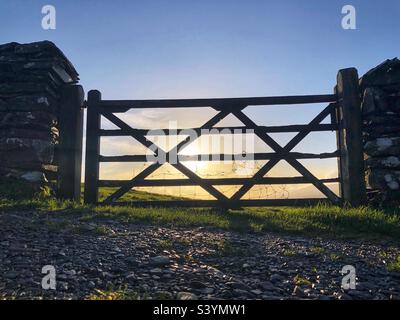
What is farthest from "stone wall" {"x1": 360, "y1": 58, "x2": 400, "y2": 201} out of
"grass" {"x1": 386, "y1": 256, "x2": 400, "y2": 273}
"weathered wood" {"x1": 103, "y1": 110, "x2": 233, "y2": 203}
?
"grass" {"x1": 386, "y1": 256, "x2": 400, "y2": 273}

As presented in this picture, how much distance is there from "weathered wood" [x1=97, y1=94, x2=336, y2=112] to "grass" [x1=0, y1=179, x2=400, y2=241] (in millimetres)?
2650

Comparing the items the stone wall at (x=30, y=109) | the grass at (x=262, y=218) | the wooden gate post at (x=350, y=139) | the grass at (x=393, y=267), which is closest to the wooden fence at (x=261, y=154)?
the wooden gate post at (x=350, y=139)

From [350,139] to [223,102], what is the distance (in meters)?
3.02

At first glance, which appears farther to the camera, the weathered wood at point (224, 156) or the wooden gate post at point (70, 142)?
the wooden gate post at point (70, 142)

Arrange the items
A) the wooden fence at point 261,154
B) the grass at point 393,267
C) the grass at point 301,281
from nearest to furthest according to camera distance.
→ 1. the grass at point 301,281
2. the grass at point 393,267
3. the wooden fence at point 261,154

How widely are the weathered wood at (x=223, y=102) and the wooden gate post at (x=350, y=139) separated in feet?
1.31

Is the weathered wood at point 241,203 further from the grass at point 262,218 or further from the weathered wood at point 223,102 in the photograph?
the weathered wood at point 223,102

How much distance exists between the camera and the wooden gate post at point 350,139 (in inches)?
319

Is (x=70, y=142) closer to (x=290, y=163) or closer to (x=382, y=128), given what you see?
(x=290, y=163)

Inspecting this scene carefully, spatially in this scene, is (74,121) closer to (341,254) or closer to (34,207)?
(34,207)

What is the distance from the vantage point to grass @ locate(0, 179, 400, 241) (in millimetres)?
5945

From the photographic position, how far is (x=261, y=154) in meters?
8.39

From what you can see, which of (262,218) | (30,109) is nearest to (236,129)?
(262,218)

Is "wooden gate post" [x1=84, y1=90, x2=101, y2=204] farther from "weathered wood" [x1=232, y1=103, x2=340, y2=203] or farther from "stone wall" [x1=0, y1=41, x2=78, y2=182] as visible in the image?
"weathered wood" [x1=232, y1=103, x2=340, y2=203]
